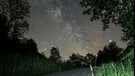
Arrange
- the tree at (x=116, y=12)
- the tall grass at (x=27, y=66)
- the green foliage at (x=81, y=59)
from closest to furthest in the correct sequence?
the tree at (x=116, y=12) < the tall grass at (x=27, y=66) < the green foliage at (x=81, y=59)

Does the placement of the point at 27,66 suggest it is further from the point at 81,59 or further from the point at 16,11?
the point at 81,59

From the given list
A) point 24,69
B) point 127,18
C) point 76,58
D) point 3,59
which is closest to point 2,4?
point 3,59

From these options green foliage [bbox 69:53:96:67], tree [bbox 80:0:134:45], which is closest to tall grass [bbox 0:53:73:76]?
tree [bbox 80:0:134:45]

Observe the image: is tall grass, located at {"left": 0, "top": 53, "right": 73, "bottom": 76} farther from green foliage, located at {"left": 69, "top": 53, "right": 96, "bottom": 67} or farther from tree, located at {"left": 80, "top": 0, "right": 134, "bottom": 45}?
green foliage, located at {"left": 69, "top": 53, "right": 96, "bottom": 67}

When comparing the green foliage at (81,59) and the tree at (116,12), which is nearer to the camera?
the tree at (116,12)

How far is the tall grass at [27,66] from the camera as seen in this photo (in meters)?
25.0

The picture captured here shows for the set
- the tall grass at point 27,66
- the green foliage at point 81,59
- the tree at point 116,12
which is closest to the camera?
the tree at point 116,12

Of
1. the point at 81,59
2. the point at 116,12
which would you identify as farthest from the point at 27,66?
the point at 81,59

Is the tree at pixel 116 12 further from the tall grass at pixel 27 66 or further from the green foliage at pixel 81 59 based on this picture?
the green foliage at pixel 81 59

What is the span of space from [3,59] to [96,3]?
14391 mm

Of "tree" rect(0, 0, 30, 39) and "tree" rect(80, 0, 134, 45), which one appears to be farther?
"tree" rect(0, 0, 30, 39)

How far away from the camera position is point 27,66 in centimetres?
2712

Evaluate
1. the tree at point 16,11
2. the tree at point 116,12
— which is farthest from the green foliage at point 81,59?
the tree at point 116,12

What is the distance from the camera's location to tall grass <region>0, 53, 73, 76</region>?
25.0 meters
